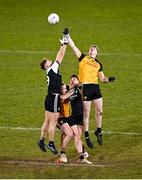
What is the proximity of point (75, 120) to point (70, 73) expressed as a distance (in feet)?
31.3

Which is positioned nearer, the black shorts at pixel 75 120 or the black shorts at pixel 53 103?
the black shorts at pixel 53 103

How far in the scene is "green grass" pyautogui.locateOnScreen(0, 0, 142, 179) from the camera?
15750 mm

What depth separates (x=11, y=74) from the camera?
2533cm

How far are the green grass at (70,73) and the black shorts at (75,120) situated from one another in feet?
3.19

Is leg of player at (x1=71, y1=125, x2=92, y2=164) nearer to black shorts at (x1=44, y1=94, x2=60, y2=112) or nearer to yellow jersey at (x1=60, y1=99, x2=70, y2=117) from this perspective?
yellow jersey at (x1=60, y1=99, x2=70, y2=117)

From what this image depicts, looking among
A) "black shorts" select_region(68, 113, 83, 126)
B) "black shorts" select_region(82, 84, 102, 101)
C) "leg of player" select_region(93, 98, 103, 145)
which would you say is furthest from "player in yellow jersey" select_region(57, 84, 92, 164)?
"leg of player" select_region(93, 98, 103, 145)

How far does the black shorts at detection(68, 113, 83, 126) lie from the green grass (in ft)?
3.19

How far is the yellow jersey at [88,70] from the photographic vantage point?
16.8 m

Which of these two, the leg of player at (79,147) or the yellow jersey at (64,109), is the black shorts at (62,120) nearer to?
the yellow jersey at (64,109)

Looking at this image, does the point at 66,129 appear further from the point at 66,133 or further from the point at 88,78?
the point at 88,78

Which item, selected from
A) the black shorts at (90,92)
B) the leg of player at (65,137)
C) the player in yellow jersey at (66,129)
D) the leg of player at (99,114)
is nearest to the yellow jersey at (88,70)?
the black shorts at (90,92)

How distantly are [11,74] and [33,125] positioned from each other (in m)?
6.22

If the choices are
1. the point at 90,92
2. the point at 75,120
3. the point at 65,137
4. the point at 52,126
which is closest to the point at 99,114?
the point at 90,92

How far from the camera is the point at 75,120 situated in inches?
627
